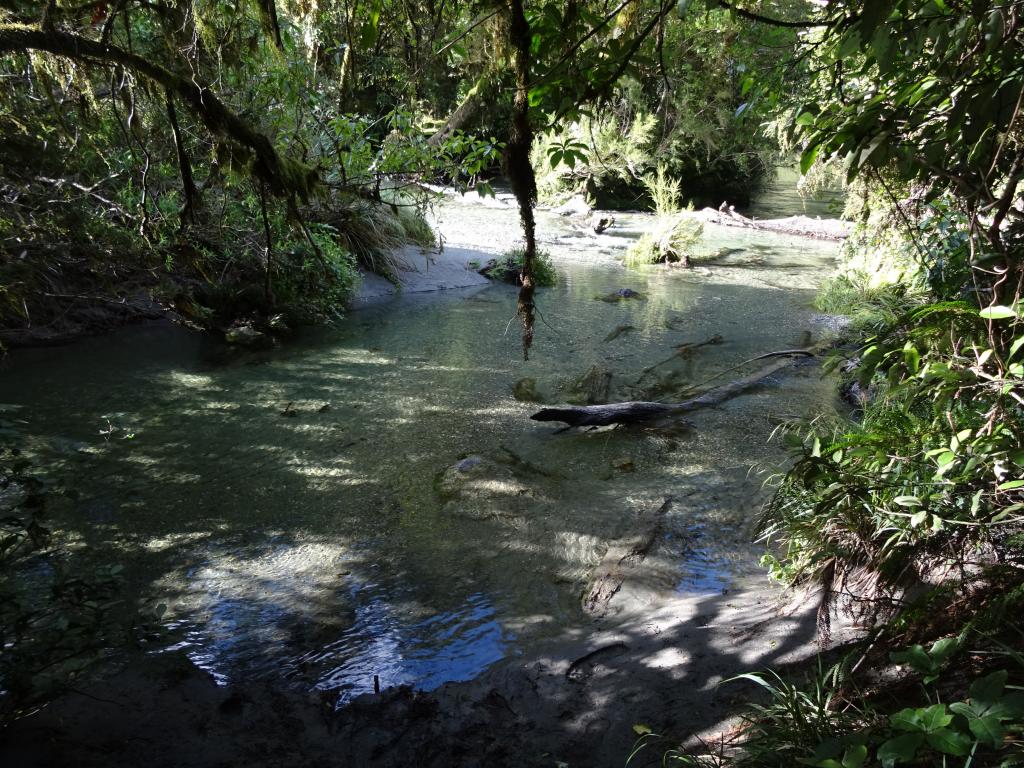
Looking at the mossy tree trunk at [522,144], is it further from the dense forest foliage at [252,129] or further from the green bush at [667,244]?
the green bush at [667,244]

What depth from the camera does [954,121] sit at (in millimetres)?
1580

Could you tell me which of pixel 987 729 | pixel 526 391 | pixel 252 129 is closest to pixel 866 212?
pixel 987 729

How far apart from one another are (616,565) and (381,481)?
1.71m

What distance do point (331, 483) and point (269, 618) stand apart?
133 centimetres

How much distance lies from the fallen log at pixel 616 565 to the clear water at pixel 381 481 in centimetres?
7

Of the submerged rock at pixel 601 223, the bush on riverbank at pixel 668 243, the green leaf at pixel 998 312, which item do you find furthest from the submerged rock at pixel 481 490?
the submerged rock at pixel 601 223

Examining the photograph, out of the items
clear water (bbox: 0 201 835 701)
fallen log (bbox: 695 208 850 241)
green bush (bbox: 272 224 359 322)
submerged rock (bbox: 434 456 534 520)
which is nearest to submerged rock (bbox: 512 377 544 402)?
clear water (bbox: 0 201 835 701)

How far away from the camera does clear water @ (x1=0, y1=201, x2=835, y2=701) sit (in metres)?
2.94

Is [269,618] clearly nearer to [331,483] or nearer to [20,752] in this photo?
[20,752]

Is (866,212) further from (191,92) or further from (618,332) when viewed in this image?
(618,332)

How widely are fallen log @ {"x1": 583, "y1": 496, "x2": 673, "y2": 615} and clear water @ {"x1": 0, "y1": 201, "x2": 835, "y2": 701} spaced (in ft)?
0.23

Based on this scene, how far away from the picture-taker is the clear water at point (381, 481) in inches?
116

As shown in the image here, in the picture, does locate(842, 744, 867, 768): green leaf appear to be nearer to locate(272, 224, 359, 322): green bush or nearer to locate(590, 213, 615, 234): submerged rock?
locate(272, 224, 359, 322): green bush

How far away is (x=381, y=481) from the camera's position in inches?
166
